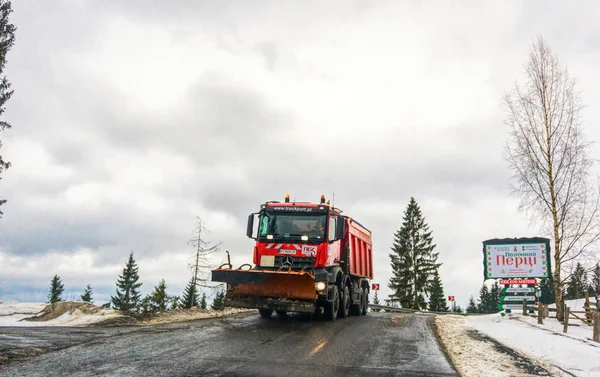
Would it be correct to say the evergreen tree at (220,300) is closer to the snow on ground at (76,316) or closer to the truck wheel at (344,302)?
the snow on ground at (76,316)

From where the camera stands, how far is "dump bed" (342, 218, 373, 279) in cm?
1592

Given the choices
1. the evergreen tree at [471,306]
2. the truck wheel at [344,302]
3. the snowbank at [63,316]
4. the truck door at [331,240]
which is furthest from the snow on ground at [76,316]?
the evergreen tree at [471,306]

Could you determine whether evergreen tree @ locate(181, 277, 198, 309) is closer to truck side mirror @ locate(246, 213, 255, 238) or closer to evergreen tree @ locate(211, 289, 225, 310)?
evergreen tree @ locate(211, 289, 225, 310)

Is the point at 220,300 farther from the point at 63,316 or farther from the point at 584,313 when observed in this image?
the point at 584,313

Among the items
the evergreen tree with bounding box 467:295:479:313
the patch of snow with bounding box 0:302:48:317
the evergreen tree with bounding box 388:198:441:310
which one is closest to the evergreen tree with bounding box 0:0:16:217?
the patch of snow with bounding box 0:302:48:317

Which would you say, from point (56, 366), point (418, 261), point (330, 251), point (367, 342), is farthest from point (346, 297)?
point (418, 261)

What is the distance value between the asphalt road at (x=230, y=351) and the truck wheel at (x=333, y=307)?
1.35 m

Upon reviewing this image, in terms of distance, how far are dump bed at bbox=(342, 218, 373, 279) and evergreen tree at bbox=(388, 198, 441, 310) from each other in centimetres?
3172

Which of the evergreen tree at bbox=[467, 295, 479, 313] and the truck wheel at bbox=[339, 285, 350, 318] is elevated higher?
the truck wheel at bbox=[339, 285, 350, 318]

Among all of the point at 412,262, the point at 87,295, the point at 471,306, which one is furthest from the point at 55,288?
the point at 471,306

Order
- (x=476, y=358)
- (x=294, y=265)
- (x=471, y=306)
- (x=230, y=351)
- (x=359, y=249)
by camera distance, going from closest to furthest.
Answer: (x=230, y=351)
(x=476, y=358)
(x=294, y=265)
(x=359, y=249)
(x=471, y=306)

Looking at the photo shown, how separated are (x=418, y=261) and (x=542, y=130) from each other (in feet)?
112

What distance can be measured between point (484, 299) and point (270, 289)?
9956 cm

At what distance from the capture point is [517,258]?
22188 millimetres
